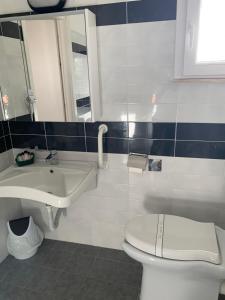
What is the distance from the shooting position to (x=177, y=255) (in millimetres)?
1194

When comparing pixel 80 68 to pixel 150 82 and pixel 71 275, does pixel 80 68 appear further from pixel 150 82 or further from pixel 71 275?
pixel 71 275

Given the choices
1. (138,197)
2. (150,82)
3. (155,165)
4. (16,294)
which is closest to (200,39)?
(150,82)

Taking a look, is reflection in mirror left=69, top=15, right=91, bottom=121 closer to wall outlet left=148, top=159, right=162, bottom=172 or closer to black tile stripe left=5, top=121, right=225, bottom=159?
black tile stripe left=5, top=121, right=225, bottom=159

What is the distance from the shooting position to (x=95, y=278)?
1.76 metres

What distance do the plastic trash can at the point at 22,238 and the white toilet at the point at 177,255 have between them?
97cm

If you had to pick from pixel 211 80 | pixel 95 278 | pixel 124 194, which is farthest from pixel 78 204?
pixel 211 80

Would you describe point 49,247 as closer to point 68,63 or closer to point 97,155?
point 97,155

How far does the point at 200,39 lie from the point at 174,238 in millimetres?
1126

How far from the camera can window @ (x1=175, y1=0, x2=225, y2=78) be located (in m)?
1.31

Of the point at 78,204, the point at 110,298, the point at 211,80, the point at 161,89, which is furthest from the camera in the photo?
the point at 78,204

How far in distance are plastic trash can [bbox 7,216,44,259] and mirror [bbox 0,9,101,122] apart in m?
0.88

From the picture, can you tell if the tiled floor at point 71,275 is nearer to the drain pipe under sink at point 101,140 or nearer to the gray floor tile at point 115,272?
the gray floor tile at point 115,272

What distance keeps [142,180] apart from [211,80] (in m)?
0.80

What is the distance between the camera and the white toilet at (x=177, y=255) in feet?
3.90
